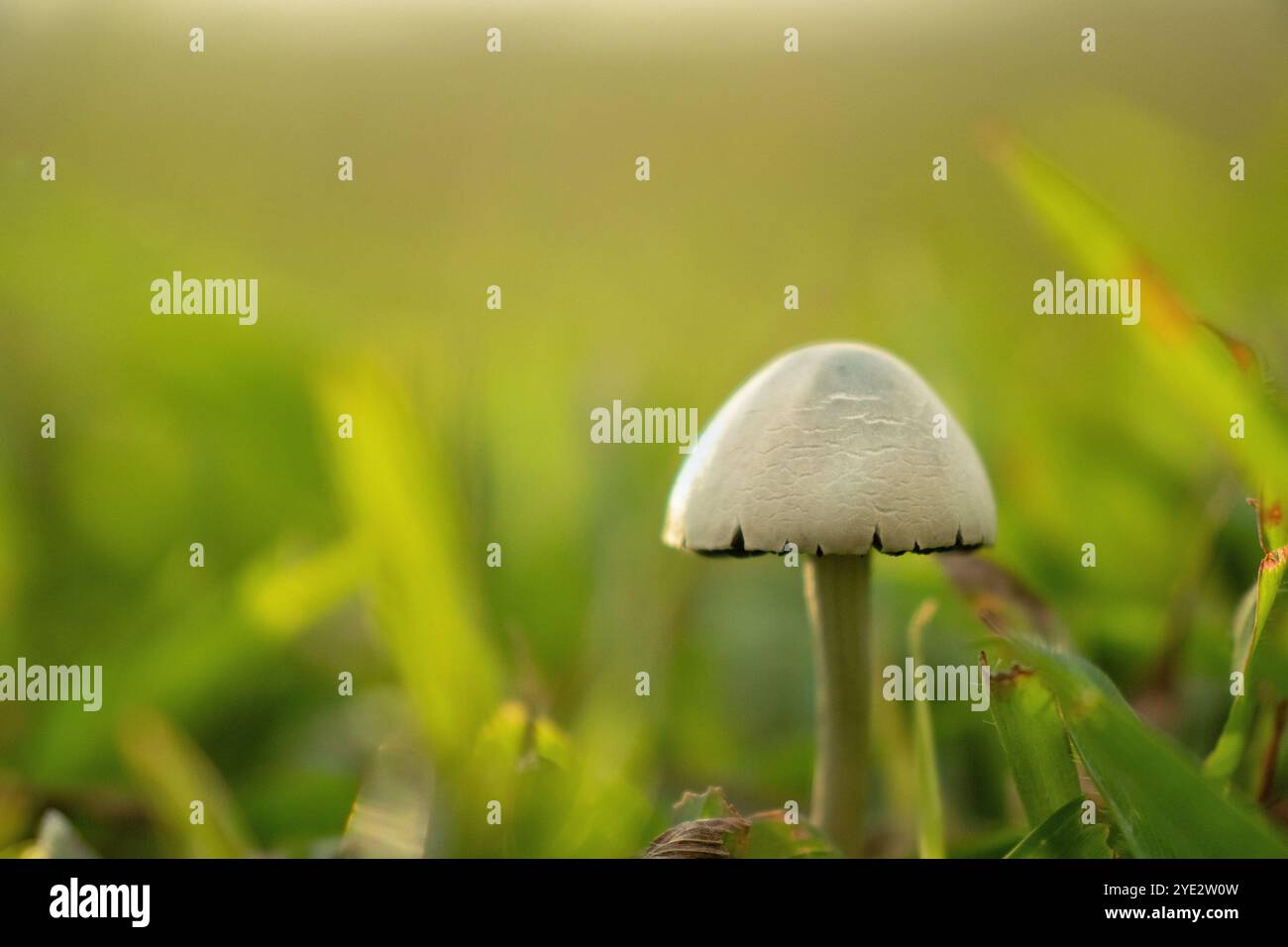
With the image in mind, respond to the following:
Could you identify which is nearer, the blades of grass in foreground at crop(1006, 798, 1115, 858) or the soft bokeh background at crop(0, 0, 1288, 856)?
the blades of grass in foreground at crop(1006, 798, 1115, 858)

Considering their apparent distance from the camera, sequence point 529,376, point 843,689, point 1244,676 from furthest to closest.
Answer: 1. point 529,376
2. point 843,689
3. point 1244,676

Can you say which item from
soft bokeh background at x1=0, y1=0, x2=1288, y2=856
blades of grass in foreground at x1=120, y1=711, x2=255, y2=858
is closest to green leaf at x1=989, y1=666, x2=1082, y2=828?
soft bokeh background at x1=0, y1=0, x2=1288, y2=856

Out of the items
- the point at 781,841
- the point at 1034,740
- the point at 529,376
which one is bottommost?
the point at 781,841

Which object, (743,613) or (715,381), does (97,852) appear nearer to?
(743,613)

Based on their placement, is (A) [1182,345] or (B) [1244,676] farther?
(A) [1182,345]

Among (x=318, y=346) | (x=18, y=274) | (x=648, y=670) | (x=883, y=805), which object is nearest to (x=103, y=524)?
(x=318, y=346)

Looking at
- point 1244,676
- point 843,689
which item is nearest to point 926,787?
point 843,689

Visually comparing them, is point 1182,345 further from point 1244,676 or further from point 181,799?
point 181,799

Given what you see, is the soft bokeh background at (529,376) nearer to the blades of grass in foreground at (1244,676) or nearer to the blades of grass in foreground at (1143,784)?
the blades of grass in foreground at (1244,676)

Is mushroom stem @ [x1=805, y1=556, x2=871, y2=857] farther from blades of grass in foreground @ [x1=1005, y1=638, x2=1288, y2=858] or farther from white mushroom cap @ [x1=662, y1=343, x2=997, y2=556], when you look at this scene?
blades of grass in foreground @ [x1=1005, y1=638, x2=1288, y2=858]
